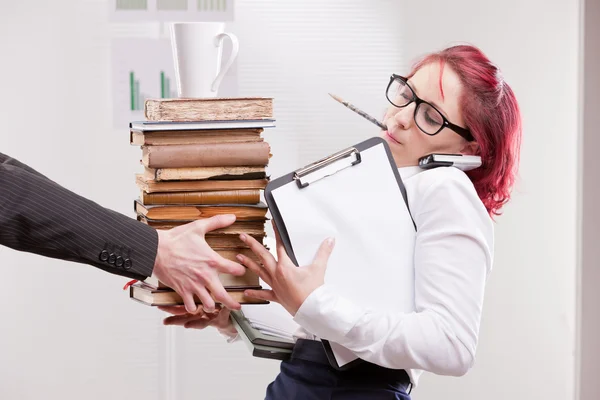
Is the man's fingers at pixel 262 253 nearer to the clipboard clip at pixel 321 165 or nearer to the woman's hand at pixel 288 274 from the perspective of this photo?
the woman's hand at pixel 288 274

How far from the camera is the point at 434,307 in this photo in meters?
1.25

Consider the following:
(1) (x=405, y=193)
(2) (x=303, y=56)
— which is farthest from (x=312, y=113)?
(1) (x=405, y=193)

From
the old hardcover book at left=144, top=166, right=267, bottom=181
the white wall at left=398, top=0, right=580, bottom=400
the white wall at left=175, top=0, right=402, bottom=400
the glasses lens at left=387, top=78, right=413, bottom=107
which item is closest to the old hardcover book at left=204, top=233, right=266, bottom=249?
the old hardcover book at left=144, top=166, right=267, bottom=181

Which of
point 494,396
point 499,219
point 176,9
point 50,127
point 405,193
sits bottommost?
point 494,396

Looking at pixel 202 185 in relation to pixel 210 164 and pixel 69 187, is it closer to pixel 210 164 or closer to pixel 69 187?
pixel 210 164

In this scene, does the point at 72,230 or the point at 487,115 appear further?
the point at 487,115

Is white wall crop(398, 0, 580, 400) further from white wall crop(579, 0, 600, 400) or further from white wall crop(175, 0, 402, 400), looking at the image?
white wall crop(175, 0, 402, 400)

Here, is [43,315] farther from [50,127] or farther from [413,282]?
[413,282]

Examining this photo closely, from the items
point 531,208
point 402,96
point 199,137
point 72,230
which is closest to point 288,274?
point 199,137

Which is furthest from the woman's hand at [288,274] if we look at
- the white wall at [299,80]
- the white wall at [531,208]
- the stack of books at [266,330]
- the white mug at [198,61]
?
the white wall at [531,208]

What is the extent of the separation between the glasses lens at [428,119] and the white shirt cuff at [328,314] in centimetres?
43

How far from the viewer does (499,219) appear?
10.1 feet

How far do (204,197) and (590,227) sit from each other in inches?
88.2

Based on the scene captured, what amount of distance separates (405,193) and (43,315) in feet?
7.04
